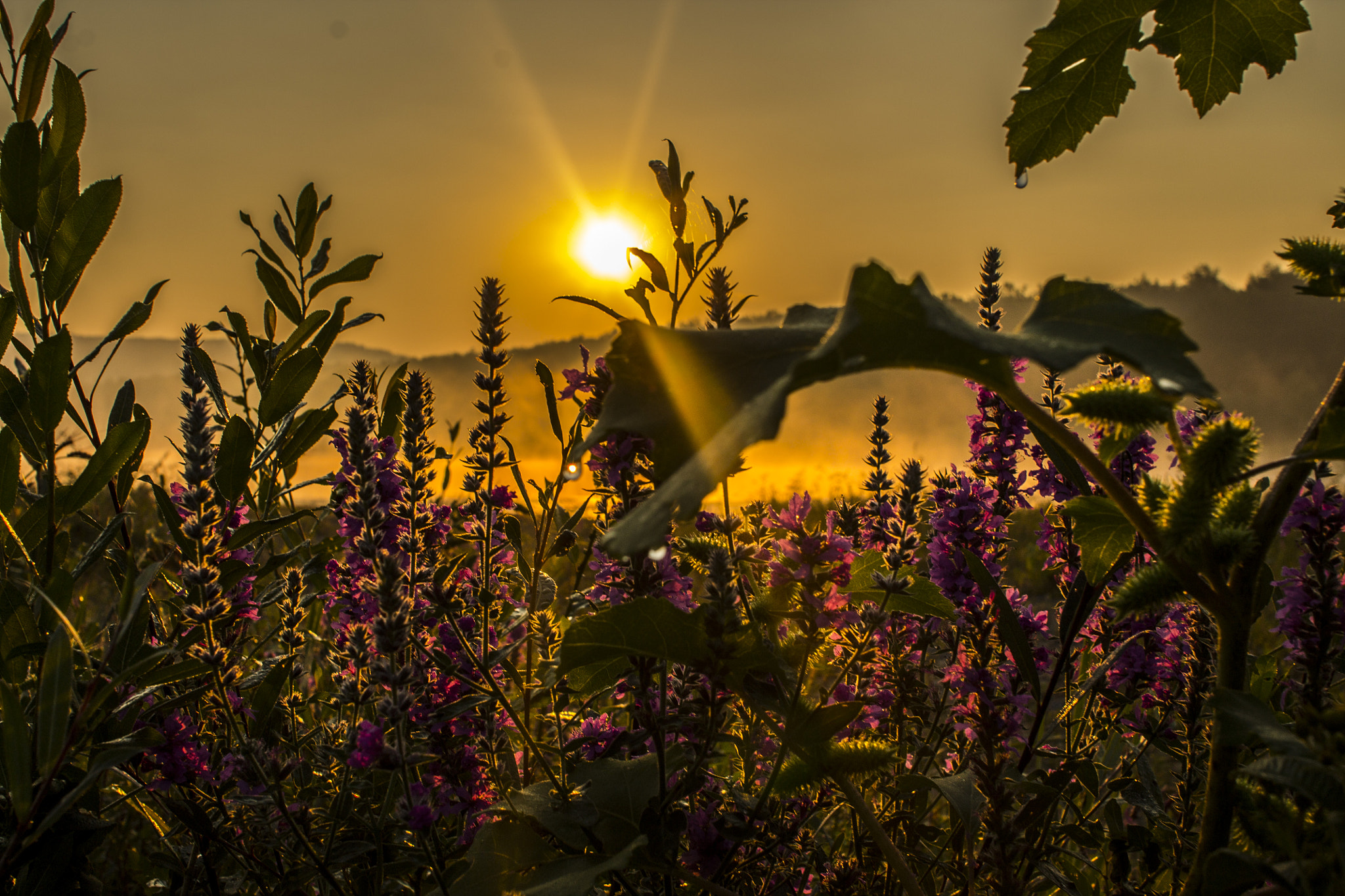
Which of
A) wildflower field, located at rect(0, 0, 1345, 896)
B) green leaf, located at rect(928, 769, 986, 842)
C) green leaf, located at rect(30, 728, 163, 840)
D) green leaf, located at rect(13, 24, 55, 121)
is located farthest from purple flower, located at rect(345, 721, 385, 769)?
green leaf, located at rect(13, 24, 55, 121)

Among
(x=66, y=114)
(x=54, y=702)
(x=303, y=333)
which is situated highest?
(x=66, y=114)

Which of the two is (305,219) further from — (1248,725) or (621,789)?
(1248,725)

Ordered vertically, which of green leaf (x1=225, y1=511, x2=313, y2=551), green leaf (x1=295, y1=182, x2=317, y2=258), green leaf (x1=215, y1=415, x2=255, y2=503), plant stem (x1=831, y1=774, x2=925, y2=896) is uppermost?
green leaf (x1=295, y1=182, x2=317, y2=258)

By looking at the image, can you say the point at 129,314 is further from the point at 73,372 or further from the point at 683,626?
the point at 683,626

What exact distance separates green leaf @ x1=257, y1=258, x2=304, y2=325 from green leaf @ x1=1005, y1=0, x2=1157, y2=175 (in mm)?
1684

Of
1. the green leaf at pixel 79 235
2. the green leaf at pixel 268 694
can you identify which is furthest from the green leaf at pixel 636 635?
the green leaf at pixel 79 235

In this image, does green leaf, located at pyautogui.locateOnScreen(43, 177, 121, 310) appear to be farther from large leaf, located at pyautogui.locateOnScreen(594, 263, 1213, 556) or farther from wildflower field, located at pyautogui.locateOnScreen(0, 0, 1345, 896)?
large leaf, located at pyautogui.locateOnScreen(594, 263, 1213, 556)

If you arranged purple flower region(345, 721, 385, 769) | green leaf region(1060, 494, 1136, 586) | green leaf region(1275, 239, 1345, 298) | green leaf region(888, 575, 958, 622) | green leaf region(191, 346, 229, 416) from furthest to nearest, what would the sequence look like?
green leaf region(191, 346, 229, 416)
green leaf region(888, 575, 958, 622)
purple flower region(345, 721, 385, 769)
green leaf region(1060, 494, 1136, 586)
green leaf region(1275, 239, 1345, 298)

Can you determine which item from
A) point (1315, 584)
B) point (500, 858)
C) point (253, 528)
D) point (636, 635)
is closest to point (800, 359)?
point (636, 635)

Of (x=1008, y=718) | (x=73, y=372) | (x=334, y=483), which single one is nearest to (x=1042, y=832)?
(x=1008, y=718)

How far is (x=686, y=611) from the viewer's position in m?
1.30

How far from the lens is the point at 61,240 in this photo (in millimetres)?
1534

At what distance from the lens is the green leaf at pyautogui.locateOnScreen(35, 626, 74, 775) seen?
3.33 ft

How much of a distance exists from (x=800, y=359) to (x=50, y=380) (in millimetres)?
1294
